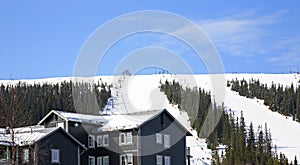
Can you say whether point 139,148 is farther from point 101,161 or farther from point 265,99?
point 265,99

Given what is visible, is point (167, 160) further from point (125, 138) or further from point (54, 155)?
point (54, 155)

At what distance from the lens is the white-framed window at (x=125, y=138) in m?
61.3

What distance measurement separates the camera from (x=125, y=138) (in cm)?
6159

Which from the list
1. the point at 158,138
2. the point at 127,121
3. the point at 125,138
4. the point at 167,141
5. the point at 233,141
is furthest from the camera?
the point at 233,141

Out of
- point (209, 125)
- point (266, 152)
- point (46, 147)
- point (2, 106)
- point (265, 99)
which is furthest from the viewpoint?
point (265, 99)

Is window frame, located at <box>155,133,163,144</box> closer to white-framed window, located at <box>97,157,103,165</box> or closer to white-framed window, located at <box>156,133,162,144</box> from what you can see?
white-framed window, located at <box>156,133,162,144</box>

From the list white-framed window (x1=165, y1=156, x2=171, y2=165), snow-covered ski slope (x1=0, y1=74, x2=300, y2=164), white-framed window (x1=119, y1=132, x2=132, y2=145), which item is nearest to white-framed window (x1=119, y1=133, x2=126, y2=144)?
white-framed window (x1=119, y1=132, x2=132, y2=145)

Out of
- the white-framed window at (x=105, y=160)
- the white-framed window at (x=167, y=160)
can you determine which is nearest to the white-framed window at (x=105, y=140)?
the white-framed window at (x=105, y=160)

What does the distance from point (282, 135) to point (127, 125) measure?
88.2 m

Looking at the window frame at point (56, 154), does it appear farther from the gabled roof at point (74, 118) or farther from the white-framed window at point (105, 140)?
the white-framed window at point (105, 140)

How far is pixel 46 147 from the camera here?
5119 centimetres

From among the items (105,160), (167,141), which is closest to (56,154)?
(105,160)

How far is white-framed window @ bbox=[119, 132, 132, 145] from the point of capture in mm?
61312

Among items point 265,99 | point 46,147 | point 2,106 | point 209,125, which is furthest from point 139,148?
point 265,99
